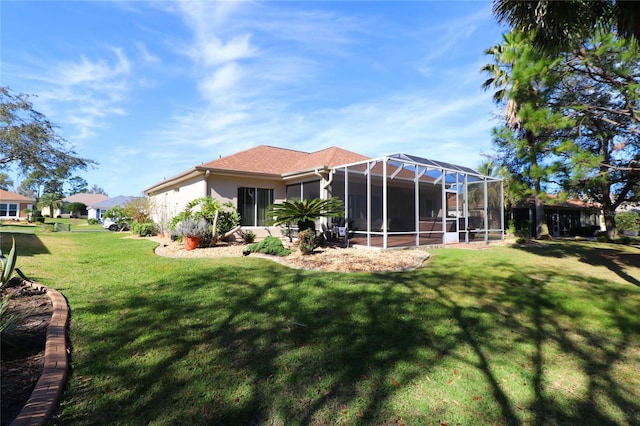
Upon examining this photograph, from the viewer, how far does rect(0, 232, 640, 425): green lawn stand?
7.87 ft

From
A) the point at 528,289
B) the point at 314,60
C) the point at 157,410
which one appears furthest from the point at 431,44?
the point at 157,410

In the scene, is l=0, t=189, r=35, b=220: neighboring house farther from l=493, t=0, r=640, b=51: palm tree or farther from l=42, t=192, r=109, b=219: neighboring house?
l=493, t=0, r=640, b=51: palm tree

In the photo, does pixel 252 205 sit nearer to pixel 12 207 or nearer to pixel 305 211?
pixel 305 211

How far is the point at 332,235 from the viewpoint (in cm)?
1188

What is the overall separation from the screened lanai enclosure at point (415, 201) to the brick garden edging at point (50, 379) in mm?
8498

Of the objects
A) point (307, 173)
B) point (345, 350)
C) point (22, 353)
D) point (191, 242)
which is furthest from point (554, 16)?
point (191, 242)

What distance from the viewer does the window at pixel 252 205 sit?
1319 cm

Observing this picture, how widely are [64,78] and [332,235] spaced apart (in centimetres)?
1084

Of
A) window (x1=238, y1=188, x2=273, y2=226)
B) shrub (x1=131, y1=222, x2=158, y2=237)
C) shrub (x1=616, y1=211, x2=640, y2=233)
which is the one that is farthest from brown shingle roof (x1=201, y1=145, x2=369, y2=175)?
shrub (x1=616, y1=211, x2=640, y2=233)

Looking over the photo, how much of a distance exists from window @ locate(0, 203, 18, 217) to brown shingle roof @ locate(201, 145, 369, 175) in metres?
51.2

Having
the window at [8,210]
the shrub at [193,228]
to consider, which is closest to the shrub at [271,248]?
the shrub at [193,228]

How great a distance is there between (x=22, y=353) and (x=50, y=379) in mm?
922

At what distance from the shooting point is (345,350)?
10.8 ft

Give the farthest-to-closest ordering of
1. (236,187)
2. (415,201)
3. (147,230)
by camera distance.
→ (147,230), (236,187), (415,201)
